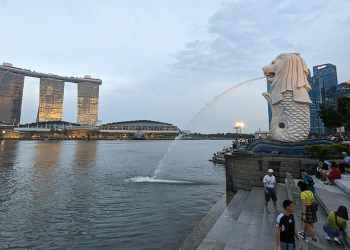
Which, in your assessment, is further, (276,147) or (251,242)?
(276,147)

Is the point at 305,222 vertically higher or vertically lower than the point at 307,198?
lower

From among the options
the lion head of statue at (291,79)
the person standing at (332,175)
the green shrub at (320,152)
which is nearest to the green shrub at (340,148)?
the green shrub at (320,152)

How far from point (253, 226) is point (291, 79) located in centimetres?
1203

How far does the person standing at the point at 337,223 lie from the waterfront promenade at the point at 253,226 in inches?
7.5

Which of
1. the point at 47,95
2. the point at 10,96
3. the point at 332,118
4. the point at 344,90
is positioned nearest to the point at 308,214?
the point at 332,118

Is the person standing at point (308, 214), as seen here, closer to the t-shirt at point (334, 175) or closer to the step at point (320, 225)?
the step at point (320, 225)

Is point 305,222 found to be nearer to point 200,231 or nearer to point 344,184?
point 200,231

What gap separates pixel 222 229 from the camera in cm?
603

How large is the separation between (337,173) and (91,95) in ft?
643

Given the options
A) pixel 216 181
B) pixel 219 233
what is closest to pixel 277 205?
pixel 219 233

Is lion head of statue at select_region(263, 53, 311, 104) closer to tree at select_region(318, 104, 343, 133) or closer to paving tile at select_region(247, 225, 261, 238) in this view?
paving tile at select_region(247, 225, 261, 238)

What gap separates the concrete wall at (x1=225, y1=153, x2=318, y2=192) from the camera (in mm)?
10039

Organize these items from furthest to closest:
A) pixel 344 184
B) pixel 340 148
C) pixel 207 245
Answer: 1. pixel 340 148
2. pixel 344 184
3. pixel 207 245

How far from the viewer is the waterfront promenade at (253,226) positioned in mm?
4852
